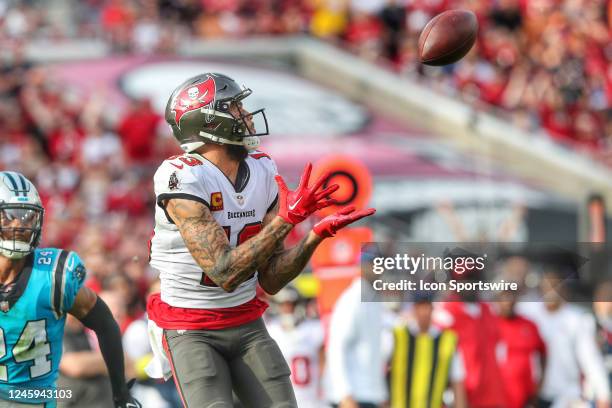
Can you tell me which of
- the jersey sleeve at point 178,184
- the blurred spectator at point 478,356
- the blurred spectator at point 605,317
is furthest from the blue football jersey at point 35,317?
the blurred spectator at point 605,317

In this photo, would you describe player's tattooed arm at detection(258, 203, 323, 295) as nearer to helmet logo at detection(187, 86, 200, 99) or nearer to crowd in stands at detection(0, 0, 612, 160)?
helmet logo at detection(187, 86, 200, 99)

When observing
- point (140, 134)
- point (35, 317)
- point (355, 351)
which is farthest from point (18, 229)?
point (140, 134)

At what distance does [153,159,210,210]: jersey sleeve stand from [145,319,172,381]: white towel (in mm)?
606

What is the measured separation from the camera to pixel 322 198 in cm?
457

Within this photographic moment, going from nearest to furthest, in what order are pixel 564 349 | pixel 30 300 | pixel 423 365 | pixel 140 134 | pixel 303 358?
pixel 30 300 → pixel 423 365 → pixel 303 358 → pixel 564 349 → pixel 140 134

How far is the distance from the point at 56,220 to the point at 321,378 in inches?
175

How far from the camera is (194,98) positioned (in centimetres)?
496

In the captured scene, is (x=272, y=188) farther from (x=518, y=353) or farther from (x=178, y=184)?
(x=518, y=353)

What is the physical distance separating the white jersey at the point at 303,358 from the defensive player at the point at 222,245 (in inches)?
128

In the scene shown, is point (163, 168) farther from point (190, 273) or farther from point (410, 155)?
point (410, 155)

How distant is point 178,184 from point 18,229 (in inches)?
33.9

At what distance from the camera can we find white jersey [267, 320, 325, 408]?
324 inches

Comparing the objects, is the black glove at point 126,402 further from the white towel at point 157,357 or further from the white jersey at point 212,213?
→ the white jersey at point 212,213

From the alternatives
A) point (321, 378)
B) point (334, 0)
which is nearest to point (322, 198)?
point (321, 378)
